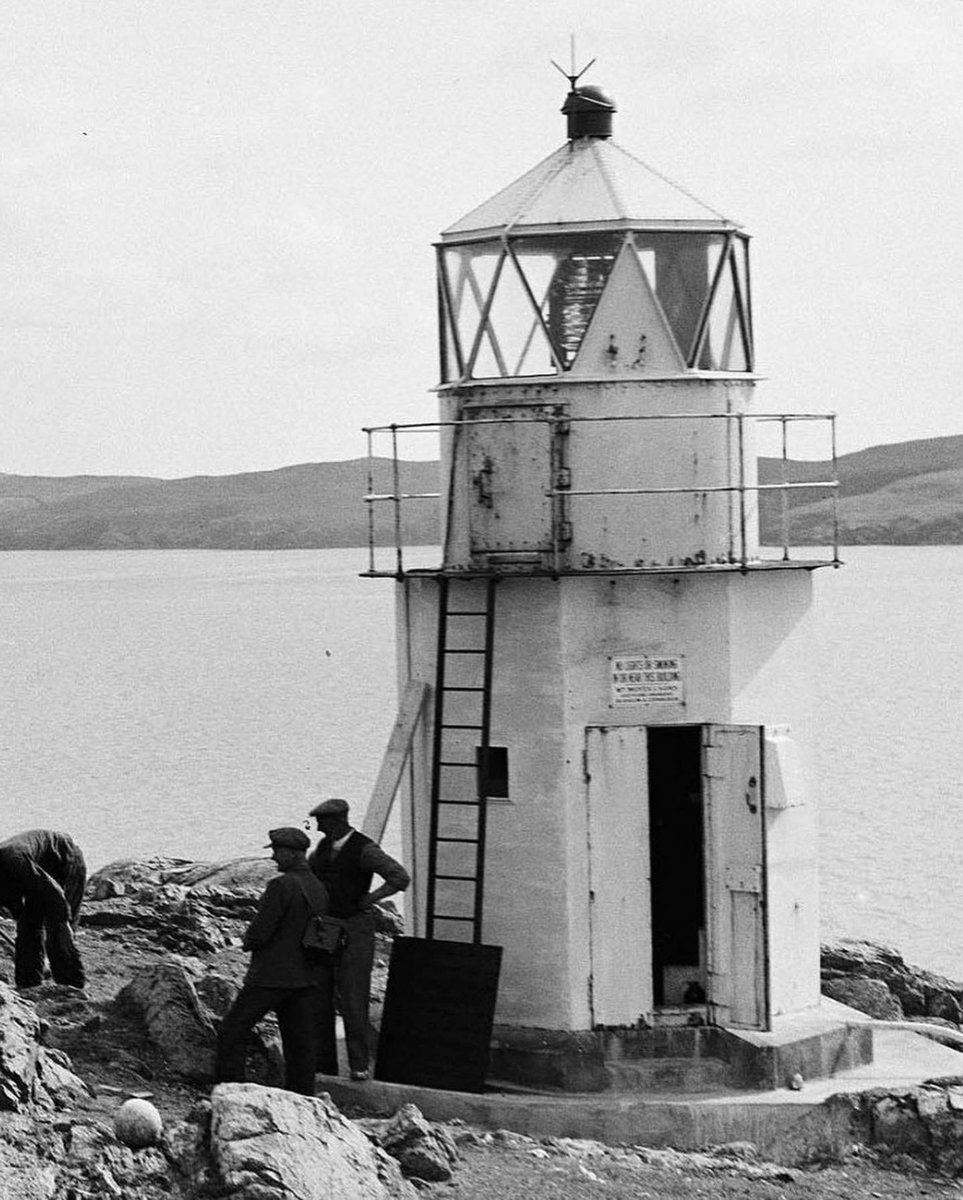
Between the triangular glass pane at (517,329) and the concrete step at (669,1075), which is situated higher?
the triangular glass pane at (517,329)

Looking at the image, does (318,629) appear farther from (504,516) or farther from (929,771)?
(504,516)

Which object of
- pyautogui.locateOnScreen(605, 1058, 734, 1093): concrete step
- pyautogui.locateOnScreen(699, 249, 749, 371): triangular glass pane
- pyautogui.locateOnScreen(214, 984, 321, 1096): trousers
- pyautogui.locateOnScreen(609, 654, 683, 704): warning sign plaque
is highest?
pyautogui.locateOnScreen(699, 249, 749, 371): triangular glass pane

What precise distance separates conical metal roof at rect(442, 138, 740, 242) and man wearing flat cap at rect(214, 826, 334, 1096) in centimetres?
479

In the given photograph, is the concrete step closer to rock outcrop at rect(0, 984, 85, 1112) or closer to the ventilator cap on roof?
rock outcrop at rect(0, 984, 85, 1112)

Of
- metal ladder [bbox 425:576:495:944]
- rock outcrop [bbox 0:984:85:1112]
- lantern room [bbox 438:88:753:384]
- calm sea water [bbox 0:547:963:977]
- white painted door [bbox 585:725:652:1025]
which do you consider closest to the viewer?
rock outcrop [bbox 0:984:85:1112]

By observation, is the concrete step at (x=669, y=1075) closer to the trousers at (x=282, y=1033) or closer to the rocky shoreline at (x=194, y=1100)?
the rocky shoreline at (x=194, y=1100)

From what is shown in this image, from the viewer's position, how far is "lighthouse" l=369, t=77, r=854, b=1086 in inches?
603

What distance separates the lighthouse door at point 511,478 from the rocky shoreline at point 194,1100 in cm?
370

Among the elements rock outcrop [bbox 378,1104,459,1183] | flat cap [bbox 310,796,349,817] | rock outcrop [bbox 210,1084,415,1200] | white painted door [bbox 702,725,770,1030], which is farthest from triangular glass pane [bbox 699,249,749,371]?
rock outcrop [bbox 210,1084,415,1200]

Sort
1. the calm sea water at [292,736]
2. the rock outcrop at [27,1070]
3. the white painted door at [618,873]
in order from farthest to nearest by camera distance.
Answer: the calm sea water at [292,736]
the white painted door at [618,873]
the rock outcrop at [27,1070]

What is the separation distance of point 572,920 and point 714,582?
2.52m

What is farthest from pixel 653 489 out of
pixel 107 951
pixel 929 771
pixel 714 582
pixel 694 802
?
pixel 929 771

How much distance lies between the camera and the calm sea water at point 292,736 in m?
36.2

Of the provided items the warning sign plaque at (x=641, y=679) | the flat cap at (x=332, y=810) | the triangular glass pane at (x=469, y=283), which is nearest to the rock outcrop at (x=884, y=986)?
the warning sign plaque at (x=641, y=679)
